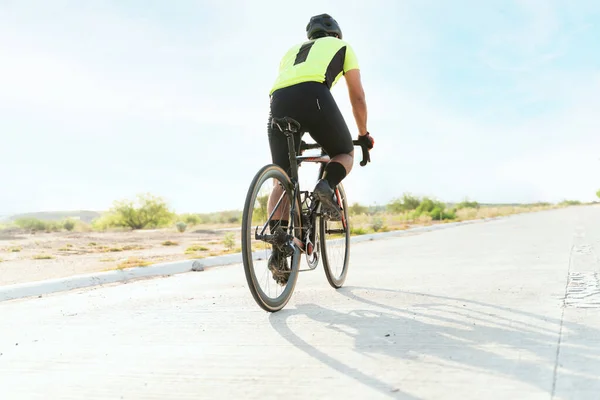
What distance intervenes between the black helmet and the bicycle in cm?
89

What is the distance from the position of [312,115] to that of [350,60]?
0.62 meters

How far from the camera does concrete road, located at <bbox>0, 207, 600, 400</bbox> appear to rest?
251 cm

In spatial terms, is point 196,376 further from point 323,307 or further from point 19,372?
point 323,307

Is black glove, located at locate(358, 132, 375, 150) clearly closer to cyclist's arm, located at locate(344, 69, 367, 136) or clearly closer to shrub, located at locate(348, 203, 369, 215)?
cyclist's arm, located at locate(344, 69, 367, 136)

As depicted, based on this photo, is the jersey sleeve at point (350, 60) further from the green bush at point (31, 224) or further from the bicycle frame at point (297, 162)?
the green bush at point (31, 224)

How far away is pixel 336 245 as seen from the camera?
5.79 m

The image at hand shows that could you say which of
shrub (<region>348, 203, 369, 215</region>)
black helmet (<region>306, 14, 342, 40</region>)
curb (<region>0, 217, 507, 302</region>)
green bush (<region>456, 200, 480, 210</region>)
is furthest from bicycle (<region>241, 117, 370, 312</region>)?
green bush (<region>456, 200, 480, 210</region>)

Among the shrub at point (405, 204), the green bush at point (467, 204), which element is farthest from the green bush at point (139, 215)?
the green bush at point (467, 204)

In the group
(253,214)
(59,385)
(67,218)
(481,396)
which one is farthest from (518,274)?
(67,218)

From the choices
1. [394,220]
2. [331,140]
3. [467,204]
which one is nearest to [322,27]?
[331,140]

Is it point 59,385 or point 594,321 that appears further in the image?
point 594,321

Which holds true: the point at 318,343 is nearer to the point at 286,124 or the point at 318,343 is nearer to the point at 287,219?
the point at 287,219

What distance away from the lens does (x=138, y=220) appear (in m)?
40.2

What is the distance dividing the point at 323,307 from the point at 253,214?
2.89ft
